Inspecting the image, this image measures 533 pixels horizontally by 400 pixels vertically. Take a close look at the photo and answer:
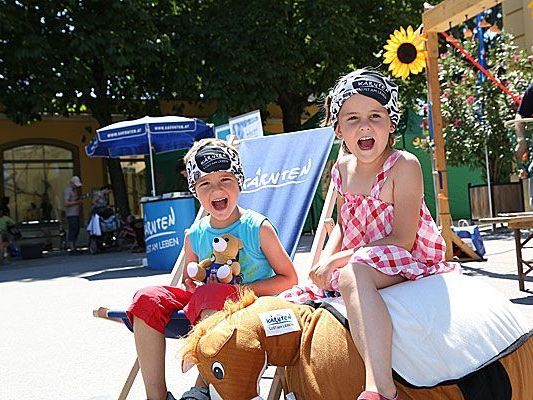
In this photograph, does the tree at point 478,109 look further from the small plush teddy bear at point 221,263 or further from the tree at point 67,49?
the small plush teddy bear at point 221,263

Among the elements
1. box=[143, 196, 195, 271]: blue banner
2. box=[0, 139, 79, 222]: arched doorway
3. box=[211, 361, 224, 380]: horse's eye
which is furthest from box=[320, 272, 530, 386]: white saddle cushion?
box=[0, 139, 79, 222]: arched doorway

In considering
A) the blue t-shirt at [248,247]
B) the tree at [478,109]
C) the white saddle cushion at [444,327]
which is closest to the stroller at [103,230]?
the tree at [478,109]

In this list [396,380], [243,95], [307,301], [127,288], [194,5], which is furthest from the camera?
[194,5]

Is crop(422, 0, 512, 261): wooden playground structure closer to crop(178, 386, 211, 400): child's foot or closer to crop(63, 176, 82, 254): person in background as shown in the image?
crop(178, 386, 211, 400): child's foot

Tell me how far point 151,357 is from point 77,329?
10.8 ft

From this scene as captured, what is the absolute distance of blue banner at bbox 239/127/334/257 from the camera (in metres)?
3.80

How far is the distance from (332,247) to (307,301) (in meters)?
0.36

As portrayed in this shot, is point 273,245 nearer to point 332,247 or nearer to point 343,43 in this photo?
point 332,247

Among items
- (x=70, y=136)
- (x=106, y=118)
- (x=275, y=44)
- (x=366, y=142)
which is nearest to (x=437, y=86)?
(x=366, y=142)

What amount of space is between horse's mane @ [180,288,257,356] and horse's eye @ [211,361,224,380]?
0.33ft

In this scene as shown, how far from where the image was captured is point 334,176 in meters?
2.78

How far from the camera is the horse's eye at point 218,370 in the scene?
2125 mm

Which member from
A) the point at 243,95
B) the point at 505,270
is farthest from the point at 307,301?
the point at 243,95

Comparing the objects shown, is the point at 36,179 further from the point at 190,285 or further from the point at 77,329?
the point at 190,285
